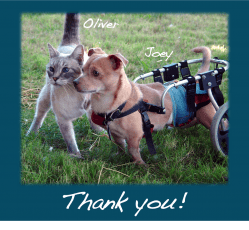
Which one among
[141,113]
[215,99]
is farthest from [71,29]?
[215,99]

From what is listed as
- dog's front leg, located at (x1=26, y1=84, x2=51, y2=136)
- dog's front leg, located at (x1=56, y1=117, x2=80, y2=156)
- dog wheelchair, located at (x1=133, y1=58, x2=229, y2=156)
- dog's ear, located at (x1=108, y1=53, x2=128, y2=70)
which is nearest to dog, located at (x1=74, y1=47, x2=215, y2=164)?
dog's ear, located at (x1=108, y1=53, x2=128, y2=70)

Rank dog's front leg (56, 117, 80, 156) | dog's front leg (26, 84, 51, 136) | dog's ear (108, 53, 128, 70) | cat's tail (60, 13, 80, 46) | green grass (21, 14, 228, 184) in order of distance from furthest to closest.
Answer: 1. dog's front leg (26, 84, 51, 136)
2. cat's tail (60, 13, 80, 46)
3. dog's front leg (56, 117, 80, 156)
4. green grass (21, 14, 228, 184)
5. dog's ear (108, 53, 128, 70)

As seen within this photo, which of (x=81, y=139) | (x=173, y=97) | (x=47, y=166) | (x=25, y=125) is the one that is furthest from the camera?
(x=25, y=125)

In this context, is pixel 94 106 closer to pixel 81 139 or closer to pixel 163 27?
pixel 81 139

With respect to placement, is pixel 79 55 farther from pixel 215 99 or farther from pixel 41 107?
pixel 215 99

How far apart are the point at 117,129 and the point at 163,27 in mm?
2743

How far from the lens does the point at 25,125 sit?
2676mm

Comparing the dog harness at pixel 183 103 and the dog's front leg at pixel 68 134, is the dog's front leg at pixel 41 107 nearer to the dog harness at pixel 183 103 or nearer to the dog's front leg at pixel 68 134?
the dog's front leg at pixel 68 134

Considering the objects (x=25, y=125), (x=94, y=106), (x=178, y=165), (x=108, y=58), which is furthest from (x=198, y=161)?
(x=25, y=125)

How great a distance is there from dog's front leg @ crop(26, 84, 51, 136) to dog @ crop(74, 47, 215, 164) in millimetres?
749

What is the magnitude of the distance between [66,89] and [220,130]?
146 cm

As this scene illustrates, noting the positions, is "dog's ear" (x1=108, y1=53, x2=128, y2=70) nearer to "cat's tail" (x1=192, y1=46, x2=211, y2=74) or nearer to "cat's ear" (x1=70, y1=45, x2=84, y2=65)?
"cat's ear" (x1=70, y1=45, x2=84, y2=65)

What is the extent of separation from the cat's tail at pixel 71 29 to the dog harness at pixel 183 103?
3.69ft

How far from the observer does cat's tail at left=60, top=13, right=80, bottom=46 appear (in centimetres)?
232
